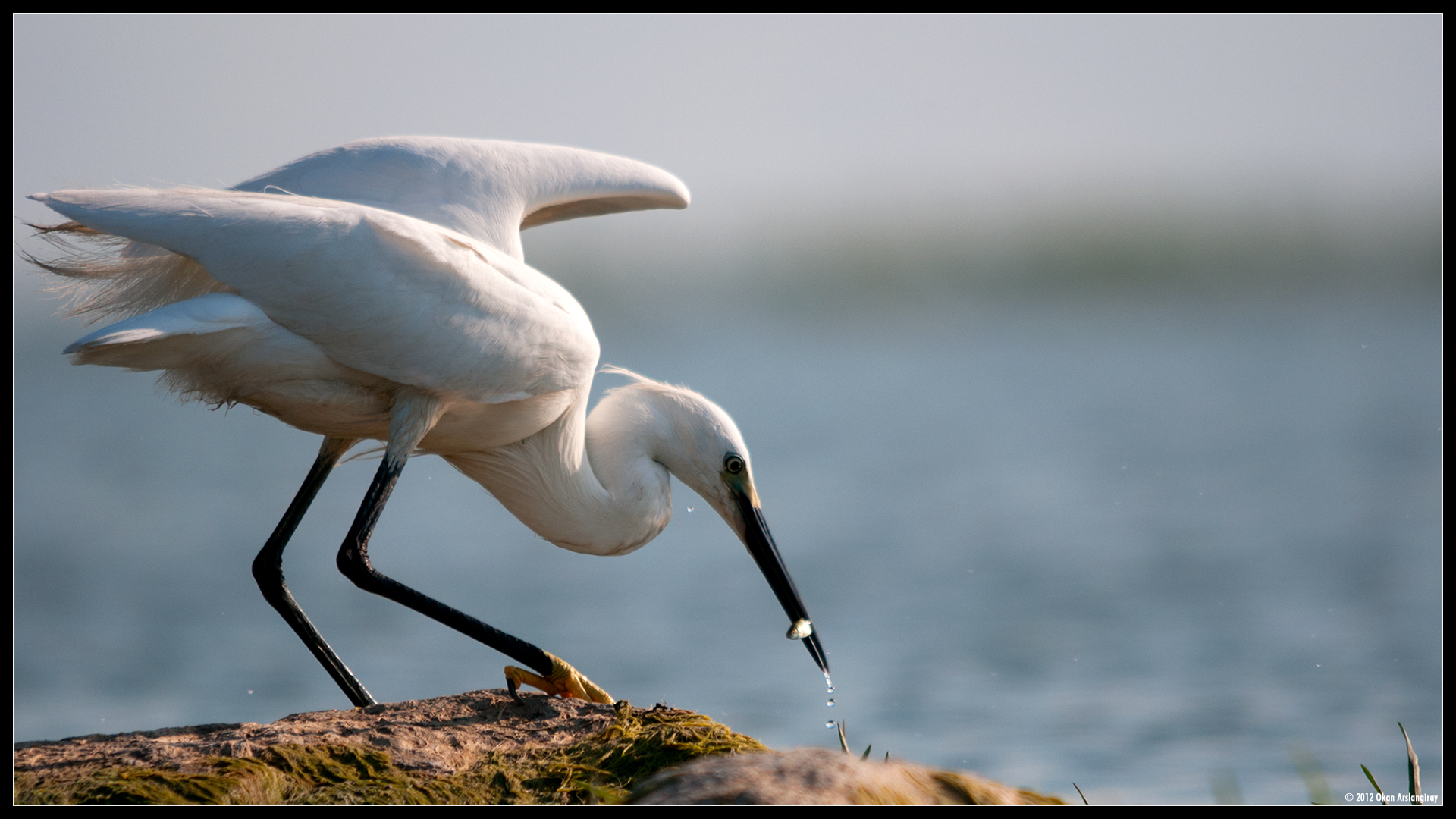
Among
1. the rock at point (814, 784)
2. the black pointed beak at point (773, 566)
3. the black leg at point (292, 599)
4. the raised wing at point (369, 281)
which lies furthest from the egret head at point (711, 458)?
the rock at point (814, 784)

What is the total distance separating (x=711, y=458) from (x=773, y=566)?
1.91 feet

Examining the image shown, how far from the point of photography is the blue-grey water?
465 inches

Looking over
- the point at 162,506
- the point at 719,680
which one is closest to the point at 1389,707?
the point at 719,680

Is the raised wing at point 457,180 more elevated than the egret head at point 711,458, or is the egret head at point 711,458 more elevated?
the raised wing at point 457,180

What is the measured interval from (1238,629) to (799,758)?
13598 mm

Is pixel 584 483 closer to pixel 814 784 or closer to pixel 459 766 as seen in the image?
pixel 459 766

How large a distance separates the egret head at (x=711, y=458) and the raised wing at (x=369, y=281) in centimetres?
87

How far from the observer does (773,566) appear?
5762 mm

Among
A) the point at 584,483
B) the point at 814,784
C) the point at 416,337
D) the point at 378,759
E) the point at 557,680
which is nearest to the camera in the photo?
the point at 814,784

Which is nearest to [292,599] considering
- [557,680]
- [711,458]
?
[557,680]

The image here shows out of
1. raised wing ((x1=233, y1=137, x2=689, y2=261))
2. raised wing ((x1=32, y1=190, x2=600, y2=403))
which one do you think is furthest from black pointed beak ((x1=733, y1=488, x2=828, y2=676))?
raised wing ((x1=233, y1=137, x2=689, y2=261))

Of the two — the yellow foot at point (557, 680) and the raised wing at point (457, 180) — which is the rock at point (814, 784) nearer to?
the yellow foot at point (557, 680)

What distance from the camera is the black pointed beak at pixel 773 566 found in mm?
5750

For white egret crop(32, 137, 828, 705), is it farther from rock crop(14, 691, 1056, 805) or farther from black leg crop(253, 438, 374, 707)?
rock crop(14, 691, 1056, 805)
